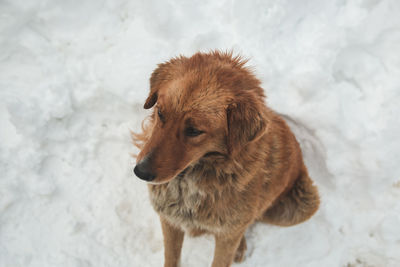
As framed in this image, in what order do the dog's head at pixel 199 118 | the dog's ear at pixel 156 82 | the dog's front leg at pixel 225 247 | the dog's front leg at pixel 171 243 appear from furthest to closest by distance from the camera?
the dog's front leg at pixel 171 243 < the dog's front leg at pixel 225 247 < the dog's ear at pixel 156 82 < the dog's head at pixel 199 118

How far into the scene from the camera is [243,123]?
2139 millimetres

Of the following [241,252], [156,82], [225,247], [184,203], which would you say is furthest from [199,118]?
[241,252]

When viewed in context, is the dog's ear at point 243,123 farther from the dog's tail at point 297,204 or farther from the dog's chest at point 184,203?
the dog's tail at point 297,204

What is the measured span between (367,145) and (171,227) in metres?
2.29

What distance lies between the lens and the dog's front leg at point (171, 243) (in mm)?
2924

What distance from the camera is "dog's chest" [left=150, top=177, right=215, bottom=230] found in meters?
2.55

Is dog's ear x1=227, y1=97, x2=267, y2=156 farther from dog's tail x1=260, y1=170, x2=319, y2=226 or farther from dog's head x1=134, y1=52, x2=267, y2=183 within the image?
dog's tail x1=260, y1=170, x2=319, y2=226

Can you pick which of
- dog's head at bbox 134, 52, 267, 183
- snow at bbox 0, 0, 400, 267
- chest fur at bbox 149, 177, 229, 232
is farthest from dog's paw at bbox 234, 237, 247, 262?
dog's head at bbox 134, 52, 267, 183

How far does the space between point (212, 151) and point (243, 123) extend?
312 mm

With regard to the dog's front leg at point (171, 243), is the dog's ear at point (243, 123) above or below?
above

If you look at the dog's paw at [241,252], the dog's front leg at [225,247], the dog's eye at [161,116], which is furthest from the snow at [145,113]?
the dog's eye at [161,116]

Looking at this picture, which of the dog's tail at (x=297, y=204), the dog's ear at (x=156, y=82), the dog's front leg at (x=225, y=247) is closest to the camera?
the dog's ear at (x=156, y=82)

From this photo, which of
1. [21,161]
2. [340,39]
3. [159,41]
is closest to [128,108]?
[159,41]

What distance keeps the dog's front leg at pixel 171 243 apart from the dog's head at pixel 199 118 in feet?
3.12
